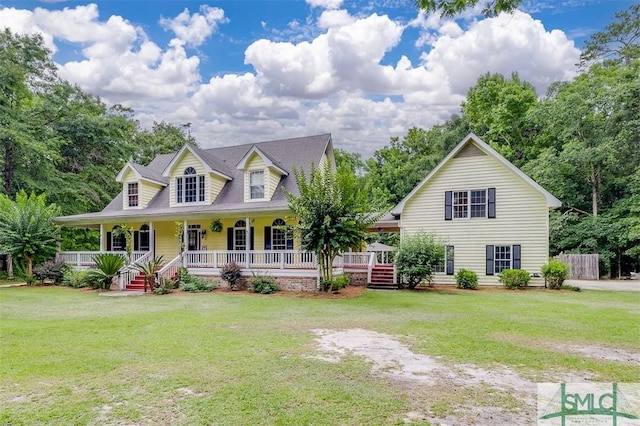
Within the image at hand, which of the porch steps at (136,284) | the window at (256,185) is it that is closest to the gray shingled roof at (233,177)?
the window at (256,185)

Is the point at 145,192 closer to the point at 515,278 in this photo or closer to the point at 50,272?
the point at 50,272

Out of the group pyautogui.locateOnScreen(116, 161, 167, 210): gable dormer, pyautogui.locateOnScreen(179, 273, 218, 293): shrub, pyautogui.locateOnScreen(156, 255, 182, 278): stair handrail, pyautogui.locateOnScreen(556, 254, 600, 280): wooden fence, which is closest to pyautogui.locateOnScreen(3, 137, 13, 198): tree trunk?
pyautogui.locateOnScreen(116, 161, 167, 210): gable dormer

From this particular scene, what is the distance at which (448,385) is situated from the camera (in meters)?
4.90

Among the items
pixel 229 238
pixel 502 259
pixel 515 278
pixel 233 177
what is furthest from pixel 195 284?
pixel 502 259

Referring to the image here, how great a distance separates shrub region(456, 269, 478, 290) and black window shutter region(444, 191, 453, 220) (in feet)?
9.14

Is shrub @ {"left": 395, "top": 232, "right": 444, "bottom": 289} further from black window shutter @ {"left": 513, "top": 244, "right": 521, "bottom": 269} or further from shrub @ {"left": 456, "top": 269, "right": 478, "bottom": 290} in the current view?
black window shutter @ {"left": 513, "top": 244, "right": 521, "bottom": 269}

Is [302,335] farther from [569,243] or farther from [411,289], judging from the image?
[569,243]

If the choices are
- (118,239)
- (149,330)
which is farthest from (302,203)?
(118,239)

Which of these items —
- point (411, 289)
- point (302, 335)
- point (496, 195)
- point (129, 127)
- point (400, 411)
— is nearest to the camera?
point (400, 411)

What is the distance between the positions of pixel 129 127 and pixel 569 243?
32584 mm

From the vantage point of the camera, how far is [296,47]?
1934 cm

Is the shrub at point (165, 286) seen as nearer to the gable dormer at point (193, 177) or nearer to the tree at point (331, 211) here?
the gable dormer at point (193, 177)

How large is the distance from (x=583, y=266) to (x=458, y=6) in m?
24.8

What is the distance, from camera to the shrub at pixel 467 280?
17156 mm
